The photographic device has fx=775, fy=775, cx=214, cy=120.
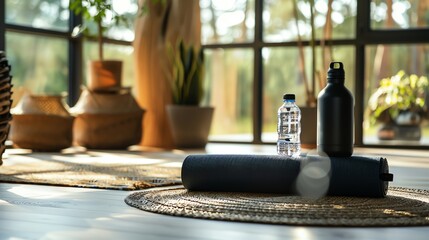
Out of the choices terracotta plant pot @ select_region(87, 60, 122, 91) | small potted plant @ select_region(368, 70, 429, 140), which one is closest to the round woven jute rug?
terracotta plant pot @ select_region(87, 60, 122, 91)

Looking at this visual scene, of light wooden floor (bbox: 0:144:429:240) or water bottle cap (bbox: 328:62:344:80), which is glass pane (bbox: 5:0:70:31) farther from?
water bottle cap (bbox: 328:62:344:80)

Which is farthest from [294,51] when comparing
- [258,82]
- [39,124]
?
[39,124]

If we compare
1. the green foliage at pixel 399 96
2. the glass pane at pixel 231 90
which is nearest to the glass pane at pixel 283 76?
the glass pane at pixel 231 90

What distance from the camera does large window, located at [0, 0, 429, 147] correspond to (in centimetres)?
532

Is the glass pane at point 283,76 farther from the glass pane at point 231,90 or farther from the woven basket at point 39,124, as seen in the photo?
the woven basket at point 39,124

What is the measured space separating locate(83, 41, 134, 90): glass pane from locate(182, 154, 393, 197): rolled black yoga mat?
141 inches

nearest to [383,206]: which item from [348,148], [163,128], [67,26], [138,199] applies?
[348,148]

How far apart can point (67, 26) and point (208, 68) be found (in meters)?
1.15

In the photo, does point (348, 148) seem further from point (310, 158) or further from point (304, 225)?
point (304, 225)

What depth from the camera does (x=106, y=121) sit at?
502cm

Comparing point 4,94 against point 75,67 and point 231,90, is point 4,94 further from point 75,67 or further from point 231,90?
point 231,90

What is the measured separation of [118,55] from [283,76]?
128cm

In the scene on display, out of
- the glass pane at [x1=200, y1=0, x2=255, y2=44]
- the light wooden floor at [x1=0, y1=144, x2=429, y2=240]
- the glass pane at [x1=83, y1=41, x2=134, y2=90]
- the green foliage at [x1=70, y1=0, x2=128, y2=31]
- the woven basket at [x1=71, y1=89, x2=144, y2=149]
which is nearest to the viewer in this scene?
the light wooden floor at [x1=0, y1=144, x2=429, y2=240]

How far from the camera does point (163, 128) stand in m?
5.45
